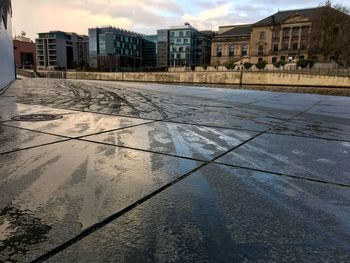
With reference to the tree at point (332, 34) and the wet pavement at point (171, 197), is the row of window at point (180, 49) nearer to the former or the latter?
the tree at point (332, 34)

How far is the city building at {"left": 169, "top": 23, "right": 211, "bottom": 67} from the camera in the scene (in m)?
122

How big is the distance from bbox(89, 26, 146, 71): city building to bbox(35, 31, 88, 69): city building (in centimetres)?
1093

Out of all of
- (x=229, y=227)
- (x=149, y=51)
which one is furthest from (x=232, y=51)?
(x=229, y=227)

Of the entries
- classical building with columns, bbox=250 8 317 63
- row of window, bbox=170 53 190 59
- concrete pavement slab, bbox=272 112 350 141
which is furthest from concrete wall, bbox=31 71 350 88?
row of window, bbox=170 53 190 59

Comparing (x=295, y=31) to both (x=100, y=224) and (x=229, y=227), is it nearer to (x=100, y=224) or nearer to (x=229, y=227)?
(x=229, y=227)

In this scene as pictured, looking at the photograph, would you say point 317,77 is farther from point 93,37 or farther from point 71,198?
point 93,37

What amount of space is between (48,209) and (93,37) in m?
129

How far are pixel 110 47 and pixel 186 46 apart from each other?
101 feet

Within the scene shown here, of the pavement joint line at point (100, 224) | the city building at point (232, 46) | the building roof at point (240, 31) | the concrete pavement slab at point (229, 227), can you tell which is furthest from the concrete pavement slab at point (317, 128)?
the building roof at point (240, 31)

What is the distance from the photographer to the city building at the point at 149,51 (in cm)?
13612

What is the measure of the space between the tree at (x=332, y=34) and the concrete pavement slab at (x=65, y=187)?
7031cm

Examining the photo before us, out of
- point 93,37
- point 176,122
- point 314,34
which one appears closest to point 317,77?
point 314,34

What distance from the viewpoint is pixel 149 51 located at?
137m

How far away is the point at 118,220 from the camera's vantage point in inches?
87.5
